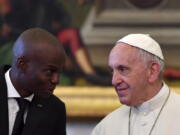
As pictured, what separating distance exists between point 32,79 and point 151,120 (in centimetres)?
66

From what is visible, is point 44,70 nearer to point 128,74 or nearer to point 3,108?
point 3,108

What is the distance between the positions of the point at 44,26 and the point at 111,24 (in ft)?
1.38

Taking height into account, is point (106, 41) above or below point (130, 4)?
below

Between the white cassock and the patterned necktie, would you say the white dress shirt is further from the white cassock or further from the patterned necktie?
the white cassock

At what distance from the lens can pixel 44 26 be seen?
256cm

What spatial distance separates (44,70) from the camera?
1627mm

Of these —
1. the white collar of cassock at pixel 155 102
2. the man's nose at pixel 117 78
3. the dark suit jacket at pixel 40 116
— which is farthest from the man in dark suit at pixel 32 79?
the white collar of cassock at pixel 155 102

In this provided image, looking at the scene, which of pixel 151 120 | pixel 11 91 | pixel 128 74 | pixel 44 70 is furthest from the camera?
pixel 151 120

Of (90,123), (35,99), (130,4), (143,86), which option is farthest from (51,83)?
(130,4)

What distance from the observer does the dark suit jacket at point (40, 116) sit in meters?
1.71

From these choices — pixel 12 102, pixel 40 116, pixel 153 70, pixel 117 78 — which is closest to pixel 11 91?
pixel 12 102

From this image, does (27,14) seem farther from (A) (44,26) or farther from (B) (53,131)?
(B) (53,131)

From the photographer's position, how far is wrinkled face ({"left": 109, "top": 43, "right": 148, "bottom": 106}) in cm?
186

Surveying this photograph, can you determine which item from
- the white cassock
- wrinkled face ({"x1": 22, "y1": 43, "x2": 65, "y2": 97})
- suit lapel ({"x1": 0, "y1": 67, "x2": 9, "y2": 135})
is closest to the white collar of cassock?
the white cassock
